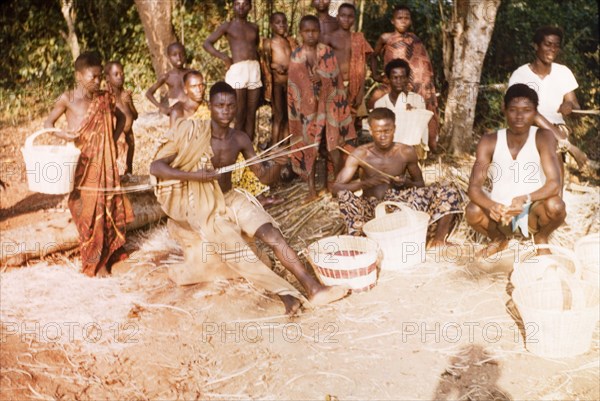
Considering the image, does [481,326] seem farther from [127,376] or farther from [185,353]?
[127,376]

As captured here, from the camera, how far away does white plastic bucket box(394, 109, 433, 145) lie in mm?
5121

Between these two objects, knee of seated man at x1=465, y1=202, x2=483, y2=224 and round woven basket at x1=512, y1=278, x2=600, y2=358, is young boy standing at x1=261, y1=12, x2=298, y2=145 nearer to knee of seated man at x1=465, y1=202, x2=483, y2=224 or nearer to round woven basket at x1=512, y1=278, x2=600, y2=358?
knee of seated man at x1=465, y1=202, x2=483, y2=224

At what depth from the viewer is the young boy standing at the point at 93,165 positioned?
4270mm

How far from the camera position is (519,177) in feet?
13.4

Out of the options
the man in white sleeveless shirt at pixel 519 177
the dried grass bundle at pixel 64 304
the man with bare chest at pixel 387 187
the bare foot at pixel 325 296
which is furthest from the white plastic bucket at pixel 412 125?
the dried grass bundle at pixel 64 304

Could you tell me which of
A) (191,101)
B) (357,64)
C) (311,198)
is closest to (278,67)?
(357,64)

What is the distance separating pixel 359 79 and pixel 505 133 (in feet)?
6.39

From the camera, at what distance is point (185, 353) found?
337cm

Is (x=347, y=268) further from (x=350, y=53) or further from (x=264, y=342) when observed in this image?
(x=350, y=53)

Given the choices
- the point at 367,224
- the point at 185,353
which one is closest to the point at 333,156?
the point at 367,224

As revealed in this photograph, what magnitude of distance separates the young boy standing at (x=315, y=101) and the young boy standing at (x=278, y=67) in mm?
649

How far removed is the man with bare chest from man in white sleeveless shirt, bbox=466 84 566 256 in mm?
239

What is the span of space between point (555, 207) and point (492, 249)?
0.52 metres

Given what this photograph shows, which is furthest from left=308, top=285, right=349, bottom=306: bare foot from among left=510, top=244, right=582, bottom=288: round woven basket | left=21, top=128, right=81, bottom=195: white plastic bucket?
left=21, top=128, right=81, bottom=195: white plastic bucket
